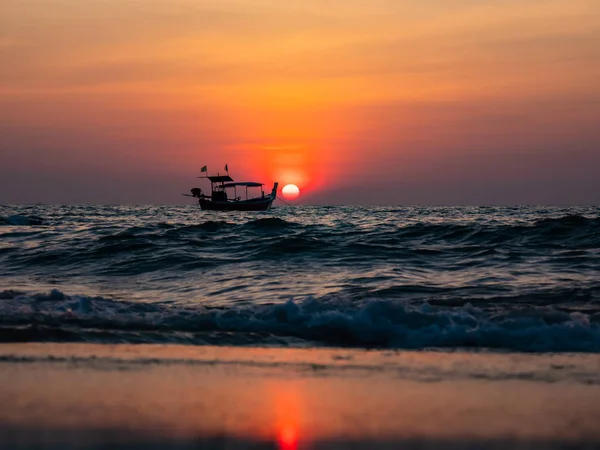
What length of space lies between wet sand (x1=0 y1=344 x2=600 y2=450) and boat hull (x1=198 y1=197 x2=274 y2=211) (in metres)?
90.7

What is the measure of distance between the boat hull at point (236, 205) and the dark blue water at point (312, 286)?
235 ft

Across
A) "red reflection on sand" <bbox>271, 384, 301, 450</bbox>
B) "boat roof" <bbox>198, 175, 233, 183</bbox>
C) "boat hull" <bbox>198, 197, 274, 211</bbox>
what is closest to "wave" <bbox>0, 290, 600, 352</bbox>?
"red reflection on sand" <bbox>271, 384, 301, 450</bbox>

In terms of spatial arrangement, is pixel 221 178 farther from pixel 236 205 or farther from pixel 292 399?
pixel 292 399

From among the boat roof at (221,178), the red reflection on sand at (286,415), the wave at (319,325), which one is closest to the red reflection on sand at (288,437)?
the red reflection on sand at (286,415)

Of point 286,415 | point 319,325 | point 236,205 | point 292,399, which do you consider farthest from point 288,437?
point 236,205

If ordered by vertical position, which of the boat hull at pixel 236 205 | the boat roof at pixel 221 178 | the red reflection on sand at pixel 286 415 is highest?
the boat roof at pixel 221 178

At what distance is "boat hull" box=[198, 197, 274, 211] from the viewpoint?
323 feet

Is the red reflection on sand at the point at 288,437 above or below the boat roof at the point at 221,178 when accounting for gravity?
below

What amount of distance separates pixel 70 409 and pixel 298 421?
1.85 m

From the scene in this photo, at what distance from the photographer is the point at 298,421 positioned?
17.4ft

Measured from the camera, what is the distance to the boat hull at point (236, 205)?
323 ft

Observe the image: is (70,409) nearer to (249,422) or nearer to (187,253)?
(249,422)

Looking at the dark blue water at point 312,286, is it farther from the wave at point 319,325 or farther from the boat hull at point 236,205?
the boat hull at point 236,205

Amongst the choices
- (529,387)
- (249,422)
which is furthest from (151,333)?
(529,387)
